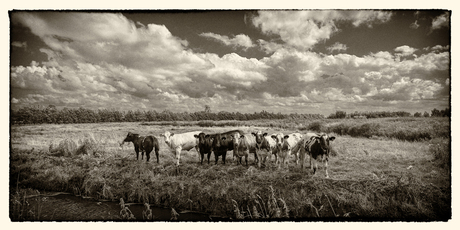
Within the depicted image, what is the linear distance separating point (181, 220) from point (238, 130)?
320 centimetres

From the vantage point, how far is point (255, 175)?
6.52m

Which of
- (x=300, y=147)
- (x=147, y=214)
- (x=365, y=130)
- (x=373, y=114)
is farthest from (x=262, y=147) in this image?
(x=147, y=214)

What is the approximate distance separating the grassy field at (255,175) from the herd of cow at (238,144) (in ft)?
0.87

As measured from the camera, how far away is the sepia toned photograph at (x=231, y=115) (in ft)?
19.9

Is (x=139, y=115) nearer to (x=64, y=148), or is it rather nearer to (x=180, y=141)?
(x=180, y=141)

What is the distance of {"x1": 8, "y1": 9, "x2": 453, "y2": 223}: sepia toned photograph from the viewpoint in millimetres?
6070

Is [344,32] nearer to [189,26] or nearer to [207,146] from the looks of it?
[189,26]

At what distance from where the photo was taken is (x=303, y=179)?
6137 mm

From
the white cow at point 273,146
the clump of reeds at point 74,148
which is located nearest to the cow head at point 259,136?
the white cow at point 273,146

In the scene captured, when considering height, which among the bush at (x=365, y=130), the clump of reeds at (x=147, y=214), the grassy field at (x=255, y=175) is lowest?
the clump of reeds at (x=147, y=214)

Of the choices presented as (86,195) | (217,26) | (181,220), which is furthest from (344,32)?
(86,195)

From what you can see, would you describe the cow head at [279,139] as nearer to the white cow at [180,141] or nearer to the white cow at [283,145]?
the white cow at [283,145]

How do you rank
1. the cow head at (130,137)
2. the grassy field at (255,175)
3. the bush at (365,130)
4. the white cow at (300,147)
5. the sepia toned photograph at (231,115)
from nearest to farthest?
the grassy field at (255,175) < the sepia toned photograph at (231,115) < the white cow at (300,147) < the bush at (365,130) < the cow head at (130,137)

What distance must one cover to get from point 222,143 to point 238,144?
0.52 m
